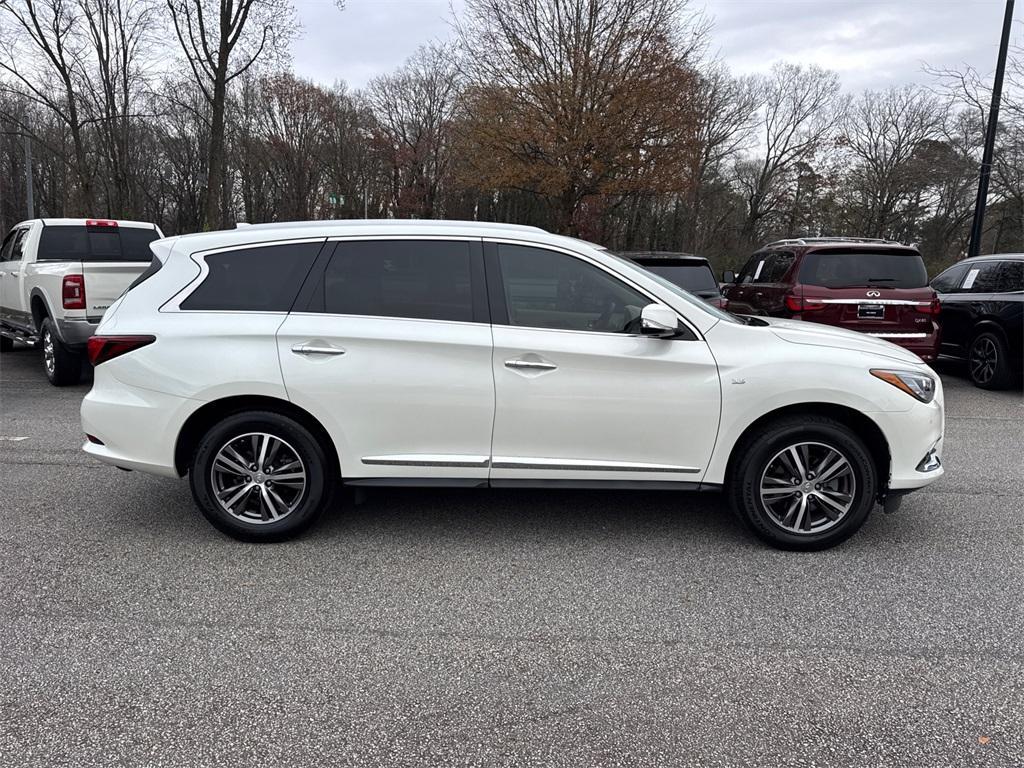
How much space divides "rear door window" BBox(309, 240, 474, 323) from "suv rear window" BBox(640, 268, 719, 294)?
635cm

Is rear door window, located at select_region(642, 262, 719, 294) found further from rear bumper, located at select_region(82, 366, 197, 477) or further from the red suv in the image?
rear bumper, located at select_region(82, 366, 197, 477)

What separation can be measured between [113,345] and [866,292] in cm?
793

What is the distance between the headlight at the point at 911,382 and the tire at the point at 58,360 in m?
8.71

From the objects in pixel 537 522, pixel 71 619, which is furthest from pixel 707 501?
pixel 71 619

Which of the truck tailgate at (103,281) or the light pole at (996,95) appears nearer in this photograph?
the truck tailgate at (103,281)

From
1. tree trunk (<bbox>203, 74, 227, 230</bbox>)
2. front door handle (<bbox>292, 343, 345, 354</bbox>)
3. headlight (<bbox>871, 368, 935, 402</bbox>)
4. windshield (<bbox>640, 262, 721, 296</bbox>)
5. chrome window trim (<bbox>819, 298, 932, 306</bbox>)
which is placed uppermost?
tree trunk (<bbox>203, 74, 227, 230</bbox>)

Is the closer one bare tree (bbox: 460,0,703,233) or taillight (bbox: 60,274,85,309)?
taillight (bbox: 60,274,85,309)

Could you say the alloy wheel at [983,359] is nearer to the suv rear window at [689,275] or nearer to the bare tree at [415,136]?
the suv rear window at [689,275]

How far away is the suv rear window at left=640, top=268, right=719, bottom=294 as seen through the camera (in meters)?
10.1

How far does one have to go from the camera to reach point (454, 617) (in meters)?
3.37

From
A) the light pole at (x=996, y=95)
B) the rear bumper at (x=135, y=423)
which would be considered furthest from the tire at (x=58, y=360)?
the light pole at (x=996, y=95)

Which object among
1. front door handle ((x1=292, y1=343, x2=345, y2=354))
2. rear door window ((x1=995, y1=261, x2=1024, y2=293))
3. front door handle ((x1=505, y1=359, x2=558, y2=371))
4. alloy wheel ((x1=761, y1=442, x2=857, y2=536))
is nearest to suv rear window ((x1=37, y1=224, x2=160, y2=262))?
front door handle ((x1=292, y1=343, x2=345, y2=354))

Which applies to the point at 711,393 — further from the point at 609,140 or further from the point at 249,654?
the point at 609,140

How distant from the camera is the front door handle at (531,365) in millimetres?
3930
